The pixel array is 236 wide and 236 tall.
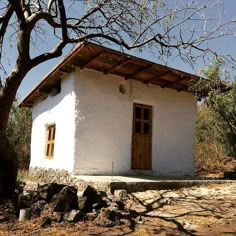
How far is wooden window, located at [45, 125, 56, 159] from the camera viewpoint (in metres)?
11.2

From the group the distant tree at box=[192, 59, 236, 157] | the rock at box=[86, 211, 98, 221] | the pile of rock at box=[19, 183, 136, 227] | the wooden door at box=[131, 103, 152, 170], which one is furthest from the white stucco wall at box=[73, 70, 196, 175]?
the rock at box=[86, 211, 98, 221]

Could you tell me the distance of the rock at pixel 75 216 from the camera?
5.19 m

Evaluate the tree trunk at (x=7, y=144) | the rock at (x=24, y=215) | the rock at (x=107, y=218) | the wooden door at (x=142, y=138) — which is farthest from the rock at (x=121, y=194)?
the wooden door at (x=142, y=138)

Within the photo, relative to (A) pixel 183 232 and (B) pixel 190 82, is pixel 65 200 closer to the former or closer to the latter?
(A) pixel 183 232

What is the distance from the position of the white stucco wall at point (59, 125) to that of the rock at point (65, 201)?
3.50 metres

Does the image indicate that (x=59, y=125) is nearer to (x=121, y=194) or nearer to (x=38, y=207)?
(x=121, y=194)

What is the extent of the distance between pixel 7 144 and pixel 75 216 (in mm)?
2325

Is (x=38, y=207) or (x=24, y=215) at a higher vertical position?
(x=38, y=207)

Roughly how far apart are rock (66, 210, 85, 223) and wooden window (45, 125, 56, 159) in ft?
19.3

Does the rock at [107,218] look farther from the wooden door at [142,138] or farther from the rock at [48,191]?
the wooden door at [142,138]

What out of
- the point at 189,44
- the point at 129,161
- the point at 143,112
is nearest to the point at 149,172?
the point at 129,161

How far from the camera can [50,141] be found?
37.3ft

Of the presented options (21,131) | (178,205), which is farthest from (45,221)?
(21,131)

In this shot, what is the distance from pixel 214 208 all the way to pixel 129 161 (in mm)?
4007
